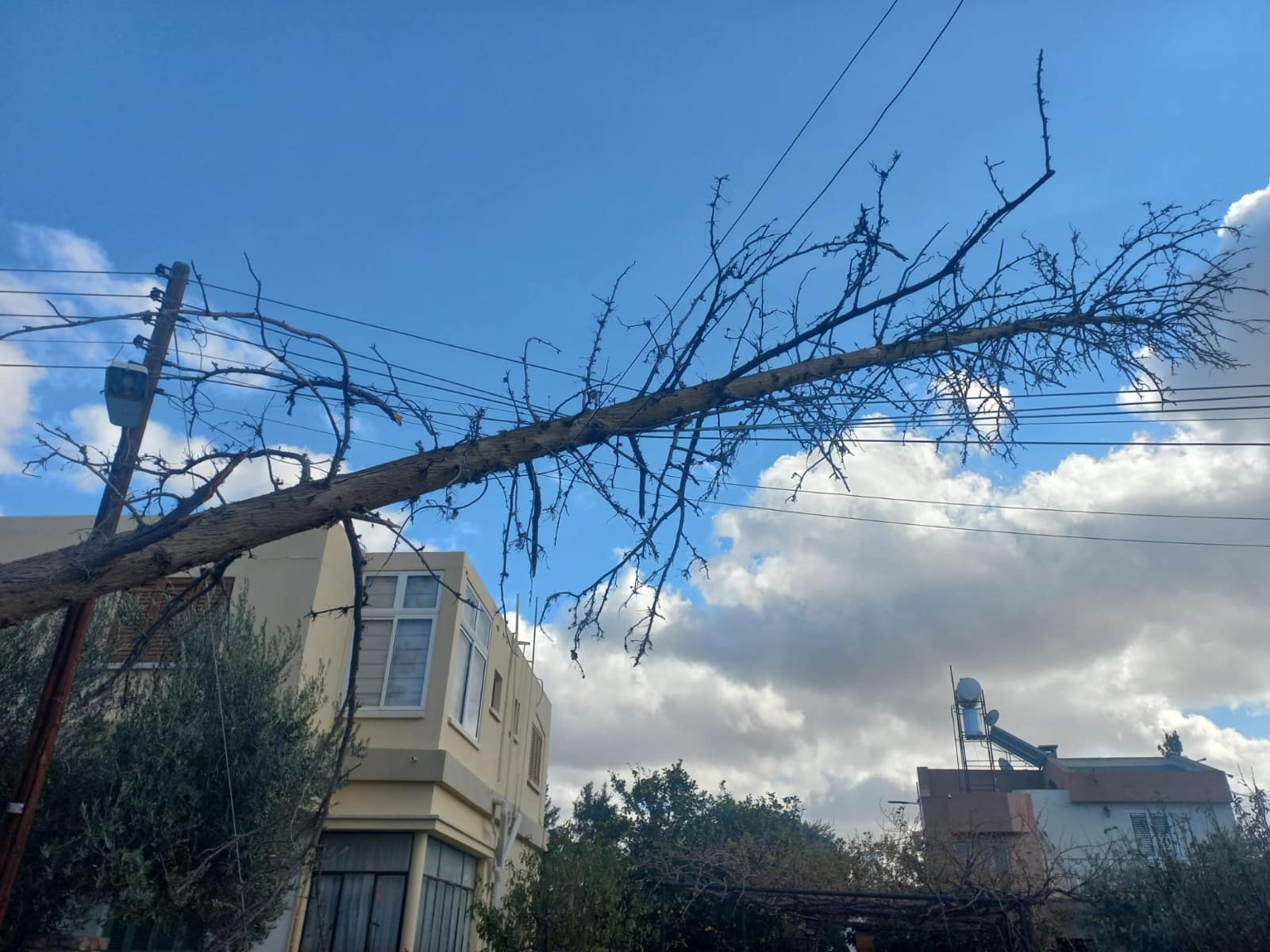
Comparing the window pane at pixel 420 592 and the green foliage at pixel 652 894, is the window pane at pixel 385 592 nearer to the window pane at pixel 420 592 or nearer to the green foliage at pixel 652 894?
the window pane at pixel 420 592

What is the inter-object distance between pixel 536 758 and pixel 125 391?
16.0 m

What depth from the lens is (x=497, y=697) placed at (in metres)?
16.9

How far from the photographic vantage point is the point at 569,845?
40.6 ft

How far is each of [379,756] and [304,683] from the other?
1356 millimetres

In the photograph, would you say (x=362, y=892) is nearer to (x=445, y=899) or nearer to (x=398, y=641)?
(x=445, y=899)

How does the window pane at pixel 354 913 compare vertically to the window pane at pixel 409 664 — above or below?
below

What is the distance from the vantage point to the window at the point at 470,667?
44.9 feet

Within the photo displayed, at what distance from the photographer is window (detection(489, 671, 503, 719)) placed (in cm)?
1645

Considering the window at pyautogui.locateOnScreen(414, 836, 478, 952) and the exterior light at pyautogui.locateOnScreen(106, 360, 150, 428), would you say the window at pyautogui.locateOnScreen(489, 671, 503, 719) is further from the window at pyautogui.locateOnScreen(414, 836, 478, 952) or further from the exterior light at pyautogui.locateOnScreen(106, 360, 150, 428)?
the exterior light at pyautogui.locateOnScreen(106, 360, 150, 428)

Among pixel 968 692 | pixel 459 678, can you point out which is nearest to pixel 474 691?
pixel 459 678

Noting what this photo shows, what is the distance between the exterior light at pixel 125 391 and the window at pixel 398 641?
5.55m

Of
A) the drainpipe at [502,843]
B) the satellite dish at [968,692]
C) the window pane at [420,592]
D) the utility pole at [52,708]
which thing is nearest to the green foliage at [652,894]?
the drainpipe at [502,843]

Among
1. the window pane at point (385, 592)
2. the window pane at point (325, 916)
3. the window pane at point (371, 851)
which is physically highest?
the window pane at point (385, 592)

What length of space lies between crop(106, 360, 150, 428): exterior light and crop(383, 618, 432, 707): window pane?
6.41 metres
